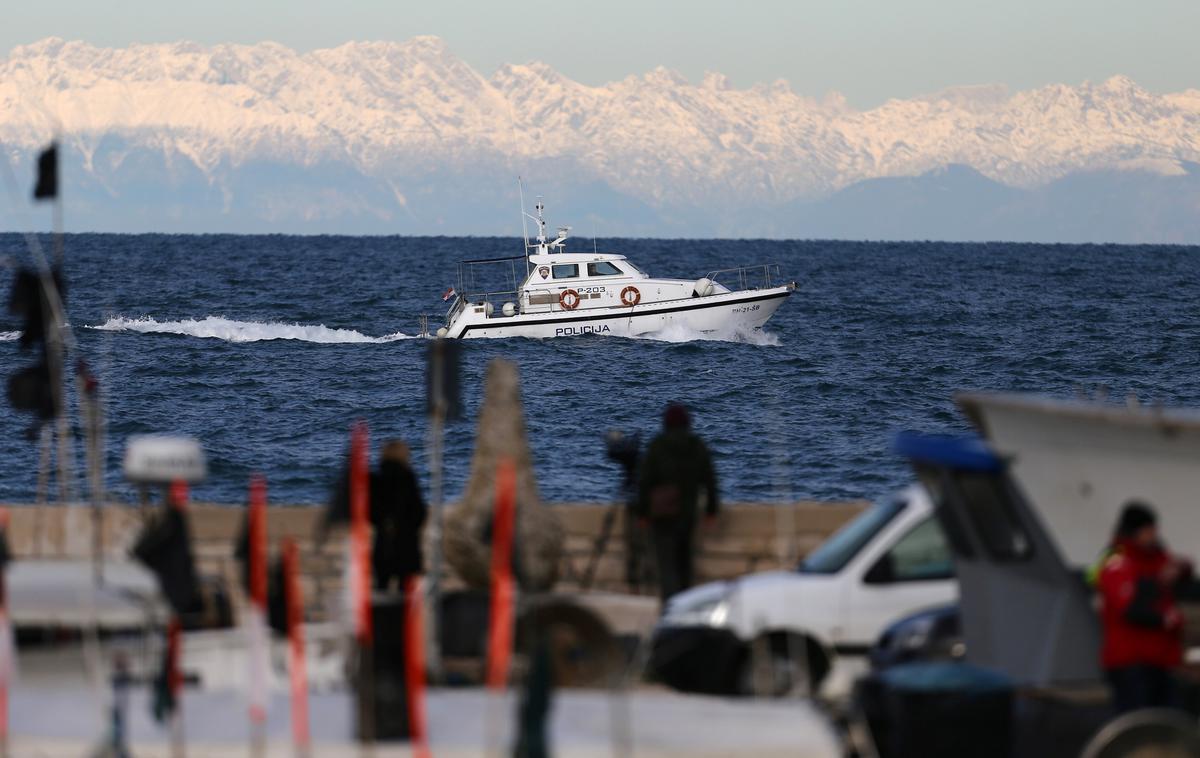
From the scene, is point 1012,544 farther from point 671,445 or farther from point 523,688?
point 671,445

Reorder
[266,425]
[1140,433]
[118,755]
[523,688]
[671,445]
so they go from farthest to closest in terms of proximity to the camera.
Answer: [266,425], [671,445], [1140,433], [118,755], [523,688]

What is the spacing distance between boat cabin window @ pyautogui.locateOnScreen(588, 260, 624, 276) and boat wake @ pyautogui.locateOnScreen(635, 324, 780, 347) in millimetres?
2316

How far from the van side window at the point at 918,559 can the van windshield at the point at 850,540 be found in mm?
148

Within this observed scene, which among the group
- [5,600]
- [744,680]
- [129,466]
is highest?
[129,466]

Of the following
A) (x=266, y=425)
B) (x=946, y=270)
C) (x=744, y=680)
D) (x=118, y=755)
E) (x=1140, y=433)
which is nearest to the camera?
(x=118, y=755)

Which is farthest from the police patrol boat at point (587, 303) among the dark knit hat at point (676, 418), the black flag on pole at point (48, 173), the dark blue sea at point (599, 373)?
the black flag on pole at point (48, 173)

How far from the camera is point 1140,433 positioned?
27.1 feet

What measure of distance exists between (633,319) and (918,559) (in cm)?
4291

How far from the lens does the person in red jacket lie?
7.67 metres

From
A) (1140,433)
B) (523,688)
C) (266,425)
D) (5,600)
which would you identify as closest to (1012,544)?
(1140,433)

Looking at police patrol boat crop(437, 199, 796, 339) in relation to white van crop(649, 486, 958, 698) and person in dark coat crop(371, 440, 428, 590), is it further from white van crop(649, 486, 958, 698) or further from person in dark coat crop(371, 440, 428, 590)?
white van crop(649, 486, 958, 698)

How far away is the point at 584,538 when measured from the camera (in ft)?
42.7

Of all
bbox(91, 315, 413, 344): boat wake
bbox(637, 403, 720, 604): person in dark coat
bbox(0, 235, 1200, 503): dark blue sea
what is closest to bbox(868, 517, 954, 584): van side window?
bbox(637, 403, 720, 604): person in dark coat

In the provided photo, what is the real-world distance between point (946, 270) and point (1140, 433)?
118859 mm
